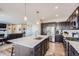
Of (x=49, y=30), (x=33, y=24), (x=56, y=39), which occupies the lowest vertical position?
(x=56, y=39)

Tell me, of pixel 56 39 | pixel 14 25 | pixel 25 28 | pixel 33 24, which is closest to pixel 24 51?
pixel 56 39

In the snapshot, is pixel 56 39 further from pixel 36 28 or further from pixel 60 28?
pixel 36 28

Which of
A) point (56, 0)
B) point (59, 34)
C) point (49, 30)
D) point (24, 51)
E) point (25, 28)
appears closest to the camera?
point (56, 0)

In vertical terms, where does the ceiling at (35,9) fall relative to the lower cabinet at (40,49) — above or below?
above

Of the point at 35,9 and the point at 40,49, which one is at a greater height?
the point at 35,9

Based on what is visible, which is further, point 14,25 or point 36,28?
point 14,25

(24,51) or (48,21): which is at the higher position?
(48,21)

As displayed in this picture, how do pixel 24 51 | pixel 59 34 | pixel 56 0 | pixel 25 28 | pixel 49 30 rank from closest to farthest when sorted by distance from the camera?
pixel 56 0, pixel 24 51, pixel 59 34, pixel 49 30, pixel 25 28

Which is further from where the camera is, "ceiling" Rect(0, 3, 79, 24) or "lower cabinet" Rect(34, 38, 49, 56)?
"ceiling" Rect(0, 3, 79, 24)

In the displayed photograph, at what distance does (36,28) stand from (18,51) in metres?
5.84

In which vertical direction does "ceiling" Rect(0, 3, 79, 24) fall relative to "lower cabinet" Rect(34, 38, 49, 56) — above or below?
above

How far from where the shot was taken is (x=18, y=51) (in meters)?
2.81

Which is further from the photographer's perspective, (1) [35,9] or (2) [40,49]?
(1) [35,9]

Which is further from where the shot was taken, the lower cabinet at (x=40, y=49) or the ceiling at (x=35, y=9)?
the ceiling at (x=35, y=9)
